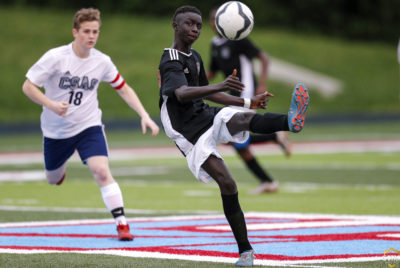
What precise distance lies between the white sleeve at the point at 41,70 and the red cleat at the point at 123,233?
1732 mm

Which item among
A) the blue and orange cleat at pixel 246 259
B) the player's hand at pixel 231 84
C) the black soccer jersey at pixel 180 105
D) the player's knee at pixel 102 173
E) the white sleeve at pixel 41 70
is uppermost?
the player's hand at pixel 231 84

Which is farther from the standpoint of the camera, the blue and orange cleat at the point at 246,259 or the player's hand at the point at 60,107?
the player's hand at the point at 60,107

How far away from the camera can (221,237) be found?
8.54 m

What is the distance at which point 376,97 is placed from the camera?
155ft

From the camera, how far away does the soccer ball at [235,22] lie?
7.52 meters

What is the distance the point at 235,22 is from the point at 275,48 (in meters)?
43.8

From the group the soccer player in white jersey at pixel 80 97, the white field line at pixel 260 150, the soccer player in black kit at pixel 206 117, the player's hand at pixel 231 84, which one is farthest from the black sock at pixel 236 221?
the white field line at pixel 260 150

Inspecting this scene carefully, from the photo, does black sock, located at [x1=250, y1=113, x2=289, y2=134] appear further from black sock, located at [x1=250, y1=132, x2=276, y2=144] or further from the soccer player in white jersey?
black sock, located at [x1=250, y1=132, x2=276, y2=144]

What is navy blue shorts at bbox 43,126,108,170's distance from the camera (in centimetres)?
908

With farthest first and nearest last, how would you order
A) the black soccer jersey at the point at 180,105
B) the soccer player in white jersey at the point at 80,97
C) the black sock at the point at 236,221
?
the soccer player in white jersey at the point at 80,97 → the black soccer jersey at the point at 180,105 → the black sock at the point at 236,221

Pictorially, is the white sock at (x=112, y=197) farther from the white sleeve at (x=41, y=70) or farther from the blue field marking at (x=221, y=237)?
the white sleeve at (x=41, y=70)

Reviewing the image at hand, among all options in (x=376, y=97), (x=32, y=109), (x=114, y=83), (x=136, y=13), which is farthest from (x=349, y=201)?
(x=136, y=13)

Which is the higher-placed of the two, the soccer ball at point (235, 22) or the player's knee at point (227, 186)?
the soccer ball at point (235, 22)

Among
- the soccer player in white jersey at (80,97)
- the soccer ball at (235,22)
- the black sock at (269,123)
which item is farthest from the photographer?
the soccer player in white jersey at (80,97)
